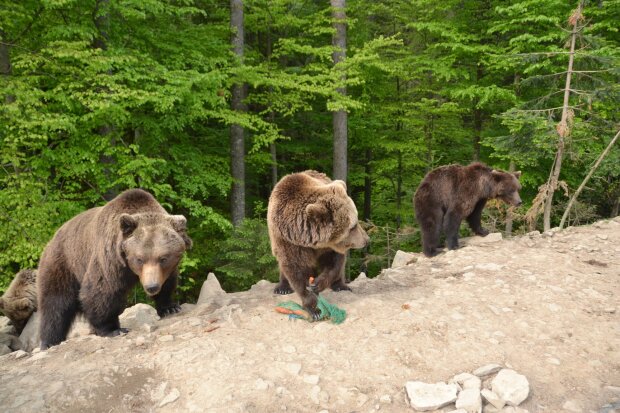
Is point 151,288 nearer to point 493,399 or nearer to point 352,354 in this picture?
point 352,354

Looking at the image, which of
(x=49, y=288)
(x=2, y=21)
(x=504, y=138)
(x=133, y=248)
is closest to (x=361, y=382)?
(x=133, y=248)

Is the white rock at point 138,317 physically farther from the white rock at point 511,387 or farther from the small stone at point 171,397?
the white rock at point 511,387

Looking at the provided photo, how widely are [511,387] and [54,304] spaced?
14.1ft

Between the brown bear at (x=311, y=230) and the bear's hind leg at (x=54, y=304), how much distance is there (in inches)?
88.5

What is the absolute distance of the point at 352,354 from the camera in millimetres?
3207

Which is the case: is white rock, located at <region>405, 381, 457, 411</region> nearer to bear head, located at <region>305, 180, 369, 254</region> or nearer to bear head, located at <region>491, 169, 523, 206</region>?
bear head, located at <region>305, 180, 369, 254</region>

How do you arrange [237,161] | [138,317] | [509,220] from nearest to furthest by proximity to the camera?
[138,317] → [509,220] → [237,161]

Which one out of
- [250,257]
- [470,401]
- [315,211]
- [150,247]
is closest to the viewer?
[470,401]

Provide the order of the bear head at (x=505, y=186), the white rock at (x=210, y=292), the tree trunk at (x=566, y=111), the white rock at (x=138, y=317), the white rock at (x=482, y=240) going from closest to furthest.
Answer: the white rock at (x=138, y=317)
the white rock at (x=210, y=292)
the white rock at (x=482, y=240)
the bear head at (x=505, y=186)
the tree trunk at (x=566, y=111)

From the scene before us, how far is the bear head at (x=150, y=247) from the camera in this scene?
349 cm

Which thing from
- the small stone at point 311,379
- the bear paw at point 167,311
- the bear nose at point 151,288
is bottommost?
the bear paw at point 167,311

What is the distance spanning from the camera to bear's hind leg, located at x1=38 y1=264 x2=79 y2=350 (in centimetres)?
426

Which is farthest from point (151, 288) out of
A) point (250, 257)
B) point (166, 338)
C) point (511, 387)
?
point (250, 257)

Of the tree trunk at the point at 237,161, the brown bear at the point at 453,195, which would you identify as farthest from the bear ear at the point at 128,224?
the tree trunk at the point at 237,161
